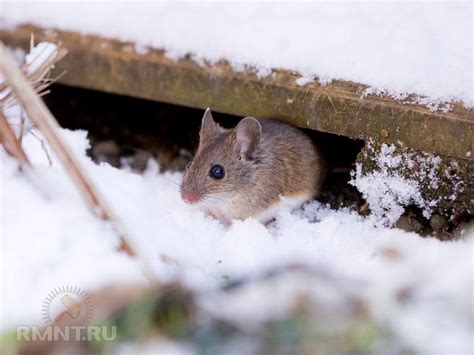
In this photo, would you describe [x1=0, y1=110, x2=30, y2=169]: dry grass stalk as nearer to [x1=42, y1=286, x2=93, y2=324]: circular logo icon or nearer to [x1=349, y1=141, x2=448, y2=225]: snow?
[x1=42, y1=286, x2=93, y2=324]: circular logo icon

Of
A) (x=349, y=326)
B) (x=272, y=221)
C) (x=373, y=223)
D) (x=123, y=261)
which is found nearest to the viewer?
(x=349, y=326)

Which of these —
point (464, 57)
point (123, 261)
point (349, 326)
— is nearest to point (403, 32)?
point (464, 57)

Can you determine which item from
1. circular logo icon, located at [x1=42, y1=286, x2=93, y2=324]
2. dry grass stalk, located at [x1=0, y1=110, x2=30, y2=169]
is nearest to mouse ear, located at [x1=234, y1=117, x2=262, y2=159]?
dry grass stalk, located at [x1=0, y1=110, x2=30, y2=169]

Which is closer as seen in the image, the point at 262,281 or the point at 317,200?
the point at 262,281

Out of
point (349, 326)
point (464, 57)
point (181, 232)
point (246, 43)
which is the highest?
point (246, 43)

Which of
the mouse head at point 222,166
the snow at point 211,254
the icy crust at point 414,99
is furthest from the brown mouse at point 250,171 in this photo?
the icy crust at point 414,99

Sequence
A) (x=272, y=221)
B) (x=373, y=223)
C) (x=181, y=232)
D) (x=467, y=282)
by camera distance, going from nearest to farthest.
Answer: (x=467, y=282), (x=181, y=232), (x=373, y=223), (x=272, y=221)

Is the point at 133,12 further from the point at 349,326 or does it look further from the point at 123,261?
the point at 349,326
